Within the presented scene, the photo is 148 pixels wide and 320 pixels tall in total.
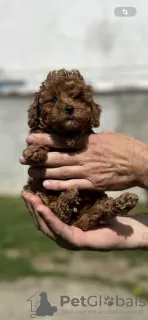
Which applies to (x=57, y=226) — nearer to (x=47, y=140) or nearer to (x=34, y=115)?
(x=47, y=140)

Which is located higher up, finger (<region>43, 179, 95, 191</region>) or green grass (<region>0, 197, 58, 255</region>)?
finger (<region>43, 179, 95, 191</region>)

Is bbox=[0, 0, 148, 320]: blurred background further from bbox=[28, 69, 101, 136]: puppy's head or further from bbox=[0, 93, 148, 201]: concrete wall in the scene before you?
bbox=[28, 69, 101, 136]: puppy's head

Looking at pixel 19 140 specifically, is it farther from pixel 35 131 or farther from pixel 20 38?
pixel 35 131

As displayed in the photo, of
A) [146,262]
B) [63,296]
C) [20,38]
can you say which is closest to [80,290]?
[63,296]

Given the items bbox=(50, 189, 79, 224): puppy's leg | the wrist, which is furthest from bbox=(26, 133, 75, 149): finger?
the wrist

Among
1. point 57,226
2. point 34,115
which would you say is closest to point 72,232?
point 57,226

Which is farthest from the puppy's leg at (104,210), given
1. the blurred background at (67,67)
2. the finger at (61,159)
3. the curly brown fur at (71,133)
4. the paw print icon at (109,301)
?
the blurred background at (67,67)

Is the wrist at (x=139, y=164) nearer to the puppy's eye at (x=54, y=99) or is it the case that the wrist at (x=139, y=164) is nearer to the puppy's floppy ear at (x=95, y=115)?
the puppy's floppy ear at (x=95, y=115)
